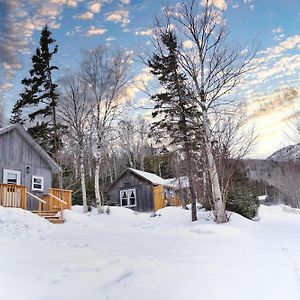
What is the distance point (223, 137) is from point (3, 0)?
1049 cm

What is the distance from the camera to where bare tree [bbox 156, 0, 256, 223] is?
13258 millimetres

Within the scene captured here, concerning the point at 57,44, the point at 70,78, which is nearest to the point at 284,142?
the point at 70,78

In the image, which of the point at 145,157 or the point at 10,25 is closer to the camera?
the point at 10,25

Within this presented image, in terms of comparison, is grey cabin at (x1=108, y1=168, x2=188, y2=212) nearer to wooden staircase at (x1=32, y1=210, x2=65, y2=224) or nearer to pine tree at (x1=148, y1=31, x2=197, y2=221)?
pine tree at (x1=148, y1=31, x2=197, y2=221)

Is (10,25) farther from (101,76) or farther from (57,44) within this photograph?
(57,44)

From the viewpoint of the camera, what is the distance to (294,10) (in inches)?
513

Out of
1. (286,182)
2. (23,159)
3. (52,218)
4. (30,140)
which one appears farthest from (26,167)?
(286,182)

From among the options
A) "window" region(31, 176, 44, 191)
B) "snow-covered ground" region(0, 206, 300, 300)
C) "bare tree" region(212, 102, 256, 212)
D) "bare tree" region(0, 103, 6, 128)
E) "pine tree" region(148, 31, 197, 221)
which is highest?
"bare tree" region(0, 103, 6, 128)

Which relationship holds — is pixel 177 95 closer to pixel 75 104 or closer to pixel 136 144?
pixel 75 104

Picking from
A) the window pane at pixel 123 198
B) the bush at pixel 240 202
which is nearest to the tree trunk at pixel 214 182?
the bush at pixel 240 202

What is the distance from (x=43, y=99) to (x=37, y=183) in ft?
22.1

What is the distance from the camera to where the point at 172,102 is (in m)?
15.3

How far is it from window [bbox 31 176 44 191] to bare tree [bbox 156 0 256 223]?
994 cm

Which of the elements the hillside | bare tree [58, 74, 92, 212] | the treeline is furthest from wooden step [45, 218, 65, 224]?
the hillside
